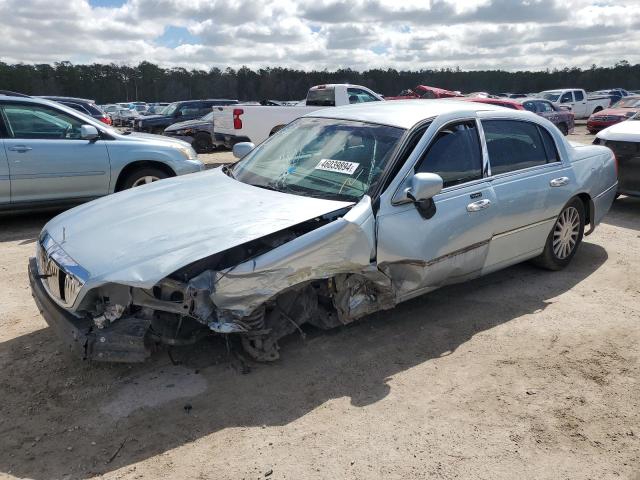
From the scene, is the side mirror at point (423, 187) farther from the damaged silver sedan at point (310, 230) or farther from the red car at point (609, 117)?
the red car at point (609, 117)

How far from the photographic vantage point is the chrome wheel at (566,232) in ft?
17.2

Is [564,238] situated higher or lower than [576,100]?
lower

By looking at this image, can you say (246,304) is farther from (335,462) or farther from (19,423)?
(19,423)

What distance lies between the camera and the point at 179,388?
11.0ft

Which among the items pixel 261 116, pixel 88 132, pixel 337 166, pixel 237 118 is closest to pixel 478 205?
pixel 337 166

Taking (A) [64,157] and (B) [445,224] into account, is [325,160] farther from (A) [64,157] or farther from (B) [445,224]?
(A) [64,157]

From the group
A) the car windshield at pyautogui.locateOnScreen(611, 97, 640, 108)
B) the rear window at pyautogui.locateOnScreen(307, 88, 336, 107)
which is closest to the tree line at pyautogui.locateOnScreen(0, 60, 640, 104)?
the car windshield at pyautogui.locateOnScreen(611, 97, 640, 108)

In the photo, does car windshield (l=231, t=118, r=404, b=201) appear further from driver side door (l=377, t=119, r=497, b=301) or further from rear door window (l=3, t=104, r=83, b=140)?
rear door window (l=3, t=104, r=83, b=140)

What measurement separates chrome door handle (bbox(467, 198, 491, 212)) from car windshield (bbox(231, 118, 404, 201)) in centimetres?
76

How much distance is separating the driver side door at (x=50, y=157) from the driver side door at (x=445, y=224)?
494cm

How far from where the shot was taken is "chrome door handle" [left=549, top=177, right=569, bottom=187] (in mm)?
4949

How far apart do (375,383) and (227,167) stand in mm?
2441

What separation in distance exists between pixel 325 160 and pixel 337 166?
16 cm

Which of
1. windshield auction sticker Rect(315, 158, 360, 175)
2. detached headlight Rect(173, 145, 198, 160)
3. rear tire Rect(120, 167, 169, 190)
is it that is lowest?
rear tire Rect(120, 167, 169, 190)
